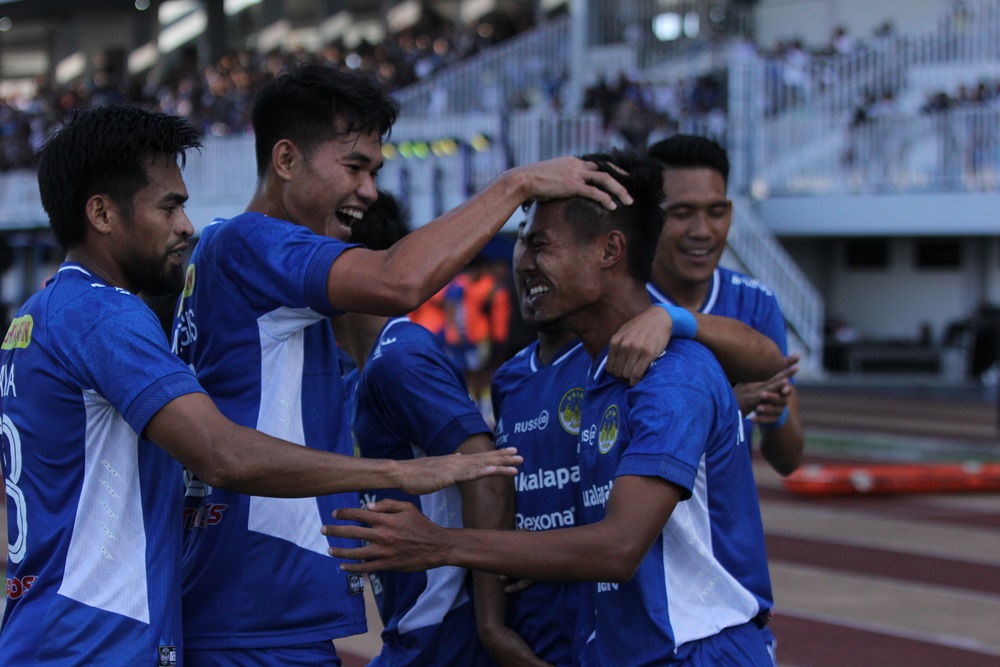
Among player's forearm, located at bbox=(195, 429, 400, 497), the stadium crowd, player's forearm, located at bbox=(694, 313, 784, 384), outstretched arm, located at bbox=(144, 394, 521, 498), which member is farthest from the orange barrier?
the stadium crowd

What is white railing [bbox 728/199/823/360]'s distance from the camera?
68.7 feet

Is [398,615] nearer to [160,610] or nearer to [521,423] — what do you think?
[521,423]

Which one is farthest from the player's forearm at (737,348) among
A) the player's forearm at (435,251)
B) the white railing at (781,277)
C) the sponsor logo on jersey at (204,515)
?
the white railing at (781,277)

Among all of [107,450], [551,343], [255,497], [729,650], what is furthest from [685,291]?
[107,450]

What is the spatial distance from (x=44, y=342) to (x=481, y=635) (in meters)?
1.41

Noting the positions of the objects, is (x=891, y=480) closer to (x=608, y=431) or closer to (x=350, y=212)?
(x=608, y=431)

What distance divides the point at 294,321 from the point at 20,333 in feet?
2.03

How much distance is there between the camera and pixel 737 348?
3549mm

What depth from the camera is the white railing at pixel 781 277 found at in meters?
20.9

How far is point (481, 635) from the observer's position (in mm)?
3486

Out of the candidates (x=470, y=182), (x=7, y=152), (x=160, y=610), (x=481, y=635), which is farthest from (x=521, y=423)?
(x=7, y=152)

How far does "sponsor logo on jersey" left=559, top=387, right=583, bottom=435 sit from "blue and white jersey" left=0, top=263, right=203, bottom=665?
1.16 metres

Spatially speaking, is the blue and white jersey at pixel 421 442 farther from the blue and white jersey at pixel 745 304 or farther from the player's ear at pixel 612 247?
the blue and white jersey at pixel 745 304

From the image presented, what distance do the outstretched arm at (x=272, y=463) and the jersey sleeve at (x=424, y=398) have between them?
563 mm
